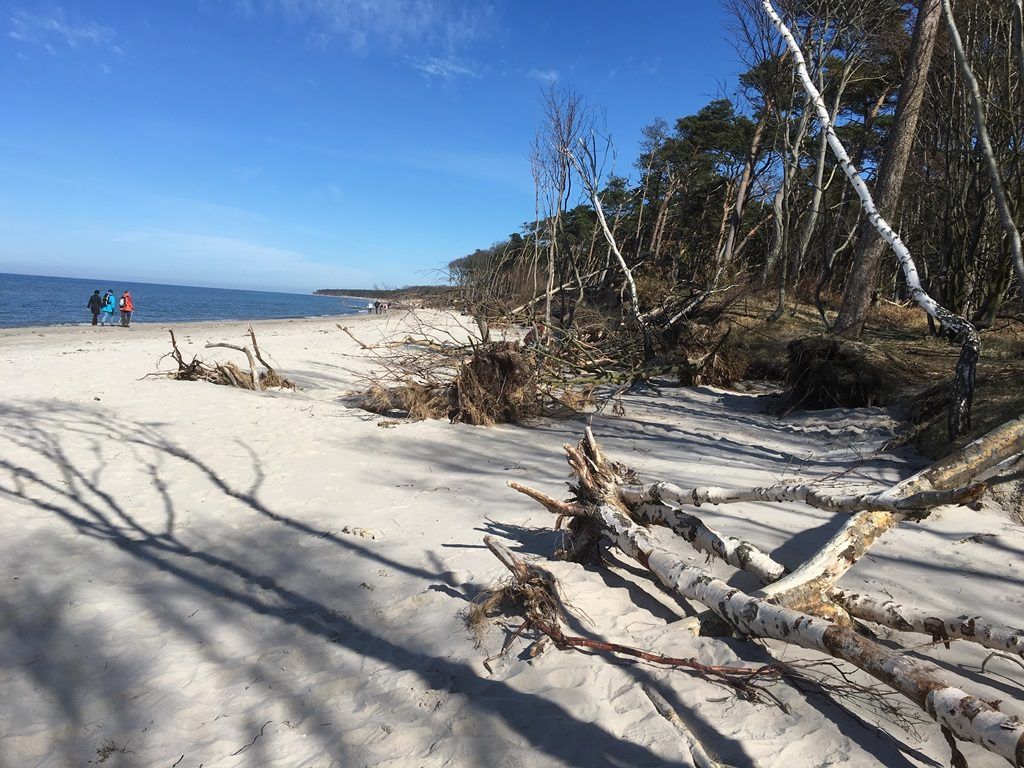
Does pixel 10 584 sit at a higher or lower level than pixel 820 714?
lower

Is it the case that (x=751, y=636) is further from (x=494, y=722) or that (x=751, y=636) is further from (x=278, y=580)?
(x=278, y=580)

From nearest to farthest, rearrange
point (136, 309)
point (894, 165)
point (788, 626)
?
point (788, 626), point (894, 165), point (136, 309)

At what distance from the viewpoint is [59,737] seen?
8.63ft

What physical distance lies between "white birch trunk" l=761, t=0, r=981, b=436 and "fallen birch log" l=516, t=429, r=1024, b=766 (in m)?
2.92

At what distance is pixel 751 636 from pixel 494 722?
1.24m

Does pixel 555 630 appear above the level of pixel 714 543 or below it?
below

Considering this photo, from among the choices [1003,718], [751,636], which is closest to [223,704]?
[751,636]

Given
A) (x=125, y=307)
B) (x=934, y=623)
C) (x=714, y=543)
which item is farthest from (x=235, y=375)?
(x=125, y=307)

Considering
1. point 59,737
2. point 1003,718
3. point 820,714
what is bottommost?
point 59,737

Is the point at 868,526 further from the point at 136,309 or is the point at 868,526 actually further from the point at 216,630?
the point at 136,309

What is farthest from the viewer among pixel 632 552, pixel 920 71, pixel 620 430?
pixel 920 71

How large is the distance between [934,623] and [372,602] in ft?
9.35

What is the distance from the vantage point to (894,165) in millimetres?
9805

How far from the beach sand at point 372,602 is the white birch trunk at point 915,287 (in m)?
0.72
